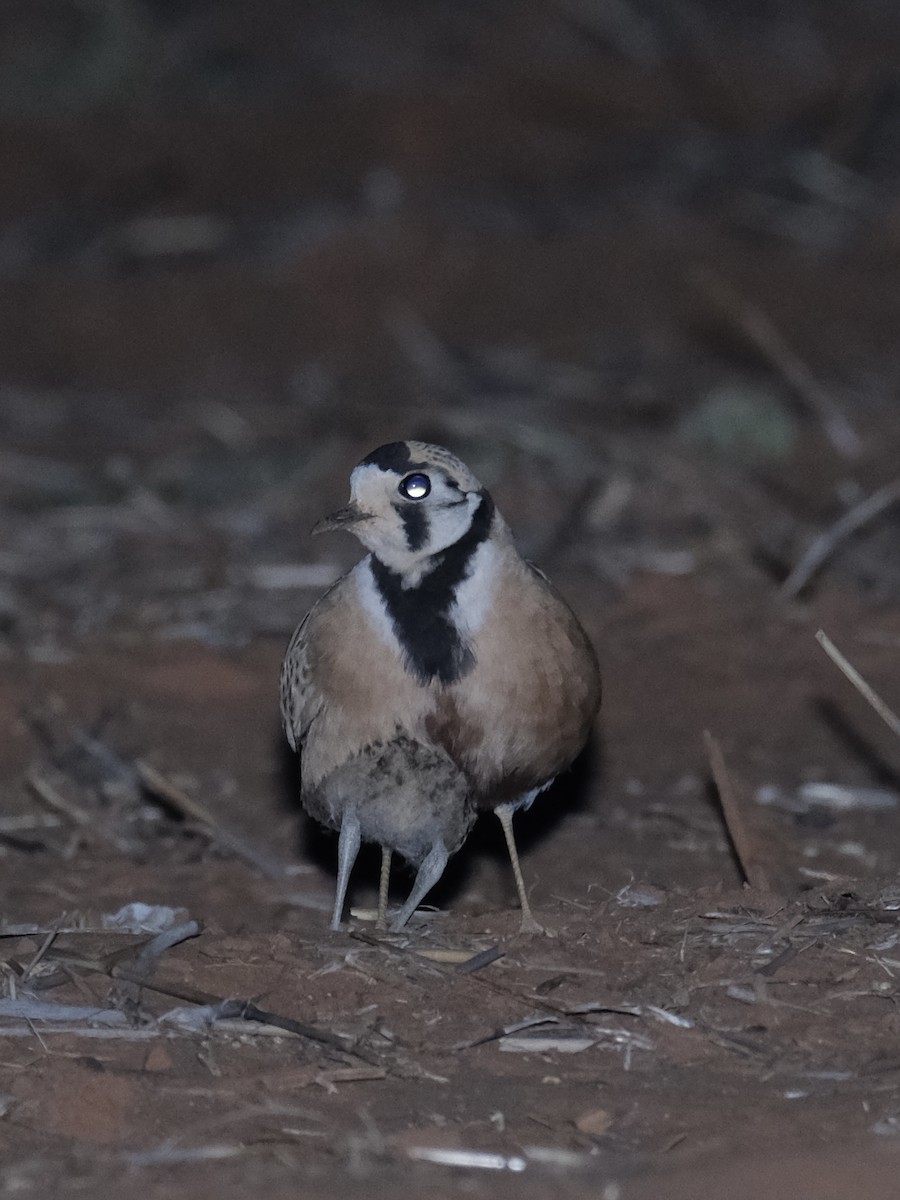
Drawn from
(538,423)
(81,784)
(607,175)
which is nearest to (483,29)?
(607,175)

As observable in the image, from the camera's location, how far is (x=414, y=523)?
451cm

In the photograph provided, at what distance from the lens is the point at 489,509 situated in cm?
464

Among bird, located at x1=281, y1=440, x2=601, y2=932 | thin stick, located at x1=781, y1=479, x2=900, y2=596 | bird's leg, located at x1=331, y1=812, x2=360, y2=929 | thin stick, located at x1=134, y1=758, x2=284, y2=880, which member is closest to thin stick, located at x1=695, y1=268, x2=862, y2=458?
thin stick, located at x1=781, y1=479, x2=900, y2=596

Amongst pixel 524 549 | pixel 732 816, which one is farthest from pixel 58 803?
pixel 524 549

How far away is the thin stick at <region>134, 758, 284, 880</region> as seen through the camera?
5.86m

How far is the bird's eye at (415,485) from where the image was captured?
4453mm

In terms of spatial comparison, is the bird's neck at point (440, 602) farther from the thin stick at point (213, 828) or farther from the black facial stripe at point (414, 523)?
the thin stick at point (213, 828)

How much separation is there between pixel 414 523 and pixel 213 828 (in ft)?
5.97

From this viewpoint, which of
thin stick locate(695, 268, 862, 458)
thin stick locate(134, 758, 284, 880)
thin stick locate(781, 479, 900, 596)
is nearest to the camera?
thin stick locate(134, 758, 284, 880)

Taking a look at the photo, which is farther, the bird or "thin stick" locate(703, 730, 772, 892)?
"thin stick" locate(703, 730, 772, 892)

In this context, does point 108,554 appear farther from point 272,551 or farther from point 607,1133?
point 607,1133

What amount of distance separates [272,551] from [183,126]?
665 centimetres

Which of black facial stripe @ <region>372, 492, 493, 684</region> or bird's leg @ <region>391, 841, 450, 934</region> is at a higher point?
black facial stripe @ <region>372, 492, 493, 684</region>

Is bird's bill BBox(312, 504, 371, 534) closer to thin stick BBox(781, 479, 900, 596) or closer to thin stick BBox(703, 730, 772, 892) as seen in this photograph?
thin stick BBox(703, 730, 772, 892)
